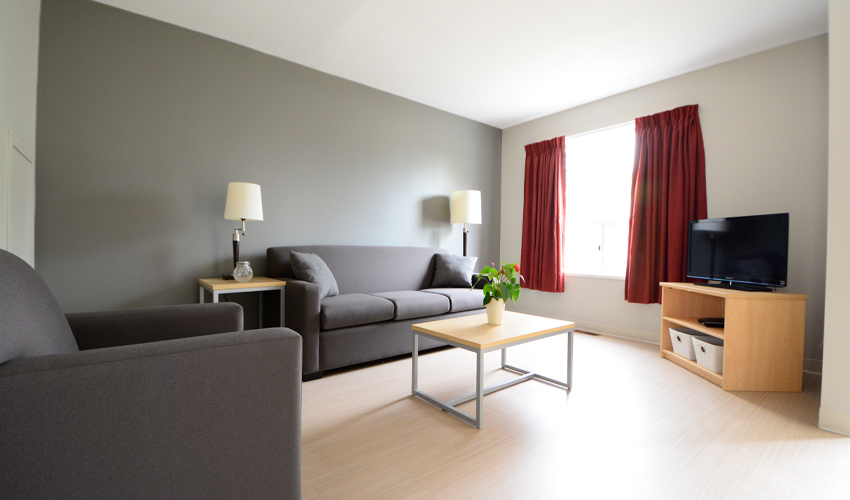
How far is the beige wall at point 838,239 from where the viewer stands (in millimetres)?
2045

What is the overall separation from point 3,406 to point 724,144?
4718mm

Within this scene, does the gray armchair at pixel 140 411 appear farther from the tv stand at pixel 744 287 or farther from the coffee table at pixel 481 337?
the tv stand at pixel 744 287

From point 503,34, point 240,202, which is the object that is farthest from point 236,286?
point 503,34

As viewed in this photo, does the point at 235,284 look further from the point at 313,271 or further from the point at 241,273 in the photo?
the point at 313,271

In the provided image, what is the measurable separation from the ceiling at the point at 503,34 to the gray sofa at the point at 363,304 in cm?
180

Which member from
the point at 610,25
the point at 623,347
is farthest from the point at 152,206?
the point at 623,347

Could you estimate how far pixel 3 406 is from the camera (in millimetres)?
773

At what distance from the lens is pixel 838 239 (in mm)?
2080

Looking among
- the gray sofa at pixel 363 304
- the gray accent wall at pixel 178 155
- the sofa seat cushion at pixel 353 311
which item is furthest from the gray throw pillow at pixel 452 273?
the sofa seat cushion at pixel 353 311

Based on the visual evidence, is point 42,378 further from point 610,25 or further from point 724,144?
point 724,144

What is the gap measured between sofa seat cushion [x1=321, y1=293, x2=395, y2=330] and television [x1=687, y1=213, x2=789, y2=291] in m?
2.74

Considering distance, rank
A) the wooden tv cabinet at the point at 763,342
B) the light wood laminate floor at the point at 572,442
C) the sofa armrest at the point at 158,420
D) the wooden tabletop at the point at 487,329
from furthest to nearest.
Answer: the wooden tv cabinet at the point at 763,342 → the wooden tabletop at the point at 487,329 → the light wood laminate floor at the point at 572,442 → the sofa armrest at the point at 158,420

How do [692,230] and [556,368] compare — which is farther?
[692,230]

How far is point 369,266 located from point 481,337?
6.36ft
